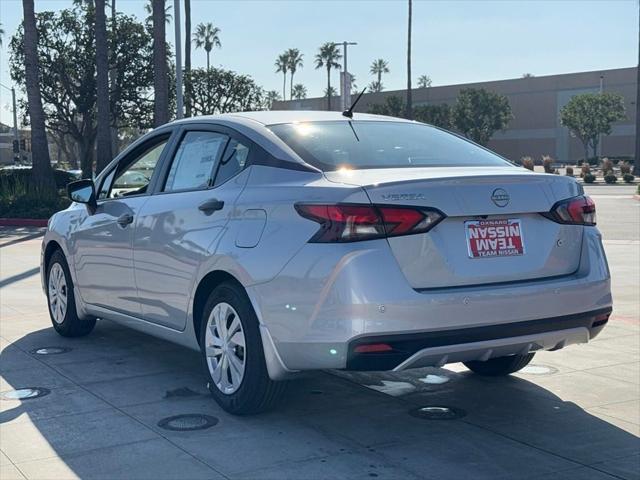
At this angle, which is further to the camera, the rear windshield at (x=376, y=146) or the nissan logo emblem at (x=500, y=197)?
the rear windshield at (x=376, y=146)

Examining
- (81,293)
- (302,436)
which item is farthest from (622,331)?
(81,293)

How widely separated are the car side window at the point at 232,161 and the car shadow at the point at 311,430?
1410mm

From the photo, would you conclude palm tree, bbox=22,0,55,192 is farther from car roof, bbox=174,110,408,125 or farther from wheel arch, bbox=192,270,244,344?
wheel arch, bbox=192,270,244,344

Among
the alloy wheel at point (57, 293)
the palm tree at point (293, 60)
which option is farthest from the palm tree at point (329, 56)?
the alloy wheel at point (57, 293)

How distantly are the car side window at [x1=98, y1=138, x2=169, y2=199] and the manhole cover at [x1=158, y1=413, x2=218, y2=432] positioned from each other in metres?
1.81

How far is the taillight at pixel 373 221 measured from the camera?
4223 mm

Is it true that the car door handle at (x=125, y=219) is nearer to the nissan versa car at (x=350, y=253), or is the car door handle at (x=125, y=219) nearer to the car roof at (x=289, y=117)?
the nissan versa car at (x=350, y=253)

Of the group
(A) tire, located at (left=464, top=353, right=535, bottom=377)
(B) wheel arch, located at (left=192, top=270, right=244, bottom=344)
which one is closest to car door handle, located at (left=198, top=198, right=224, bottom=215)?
(B) wheel arch, located at (left=192, top=270, right=244, bottom=344)

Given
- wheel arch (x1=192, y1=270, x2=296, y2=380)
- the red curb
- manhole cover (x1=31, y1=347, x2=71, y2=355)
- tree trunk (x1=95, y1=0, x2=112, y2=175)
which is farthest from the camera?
tree trunk (x1=95, y1=0, x2=112, y2=175)

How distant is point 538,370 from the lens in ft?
20.5

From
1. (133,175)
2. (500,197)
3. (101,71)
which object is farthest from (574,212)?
(101,71)

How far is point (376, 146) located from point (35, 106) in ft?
67.1

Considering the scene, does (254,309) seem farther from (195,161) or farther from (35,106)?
(35,106)

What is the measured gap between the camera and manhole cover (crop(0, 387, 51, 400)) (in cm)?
554
